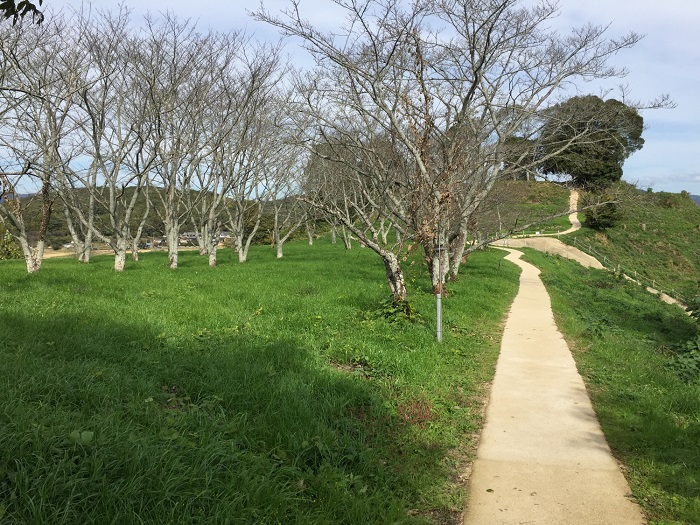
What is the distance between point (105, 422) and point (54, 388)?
3.06 feet

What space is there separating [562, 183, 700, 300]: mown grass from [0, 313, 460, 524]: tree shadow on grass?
94.9ft

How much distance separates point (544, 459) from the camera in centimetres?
403

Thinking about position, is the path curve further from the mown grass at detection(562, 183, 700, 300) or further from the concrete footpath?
the concrete footpath

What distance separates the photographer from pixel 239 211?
23.5m

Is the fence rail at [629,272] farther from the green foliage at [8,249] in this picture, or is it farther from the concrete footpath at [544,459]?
the green foliage at [8,249]

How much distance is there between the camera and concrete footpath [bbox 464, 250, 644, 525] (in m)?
3.29

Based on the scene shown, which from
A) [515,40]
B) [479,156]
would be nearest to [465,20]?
[515,40]

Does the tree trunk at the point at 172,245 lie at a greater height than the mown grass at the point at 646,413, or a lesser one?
greater

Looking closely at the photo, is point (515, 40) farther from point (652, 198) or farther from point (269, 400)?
point (269, 400)

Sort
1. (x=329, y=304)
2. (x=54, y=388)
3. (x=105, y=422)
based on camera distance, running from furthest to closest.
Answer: (x=329, y=304) < (x=54, y=388) < (x=105, y=422)

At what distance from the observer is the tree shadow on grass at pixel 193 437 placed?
8.57 ft

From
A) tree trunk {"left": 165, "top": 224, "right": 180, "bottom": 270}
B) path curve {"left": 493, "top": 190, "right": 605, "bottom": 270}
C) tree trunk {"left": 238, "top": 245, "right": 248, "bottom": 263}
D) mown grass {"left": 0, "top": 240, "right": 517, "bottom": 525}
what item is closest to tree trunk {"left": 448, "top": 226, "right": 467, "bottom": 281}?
mown grass {"left": 0, "top": 240, "right": 517, "bottom": 525}

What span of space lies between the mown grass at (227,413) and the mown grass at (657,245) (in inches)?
1074

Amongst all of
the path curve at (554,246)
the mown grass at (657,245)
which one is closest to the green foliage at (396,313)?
the mown grass at (657,245)
